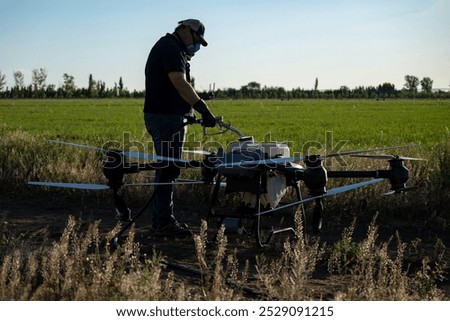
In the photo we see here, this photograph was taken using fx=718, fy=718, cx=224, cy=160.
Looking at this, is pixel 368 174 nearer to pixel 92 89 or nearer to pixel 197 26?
pixel 197 26

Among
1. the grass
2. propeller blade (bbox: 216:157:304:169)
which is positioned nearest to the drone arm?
the grass

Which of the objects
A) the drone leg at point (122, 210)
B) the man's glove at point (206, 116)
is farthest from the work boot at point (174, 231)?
the man's glove at point (206, 116)

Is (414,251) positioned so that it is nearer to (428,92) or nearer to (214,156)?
(214,156)

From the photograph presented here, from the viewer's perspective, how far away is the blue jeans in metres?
7.50

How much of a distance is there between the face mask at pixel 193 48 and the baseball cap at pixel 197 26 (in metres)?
0.07

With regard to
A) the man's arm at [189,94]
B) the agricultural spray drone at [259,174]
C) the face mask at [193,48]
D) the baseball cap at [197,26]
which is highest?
the baseball cap at [197,26]

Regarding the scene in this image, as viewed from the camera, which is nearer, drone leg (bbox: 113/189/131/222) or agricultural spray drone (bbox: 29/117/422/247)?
agricultural spray drone (bbox: 29/117/422/247)

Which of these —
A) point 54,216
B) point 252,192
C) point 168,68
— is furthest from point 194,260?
point 54,216

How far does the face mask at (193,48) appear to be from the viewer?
7.54m

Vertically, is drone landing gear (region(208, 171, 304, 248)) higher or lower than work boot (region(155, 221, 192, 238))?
higher

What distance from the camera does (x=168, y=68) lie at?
7328 millimetres

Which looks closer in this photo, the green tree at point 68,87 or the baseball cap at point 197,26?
the baseball cap at point 197,26

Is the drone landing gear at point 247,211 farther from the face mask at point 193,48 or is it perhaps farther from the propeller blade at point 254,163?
the face mask at point 193,48

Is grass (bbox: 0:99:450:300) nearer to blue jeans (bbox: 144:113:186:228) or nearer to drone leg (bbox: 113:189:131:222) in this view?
drone leg (bbox: 113:189:131:222)
